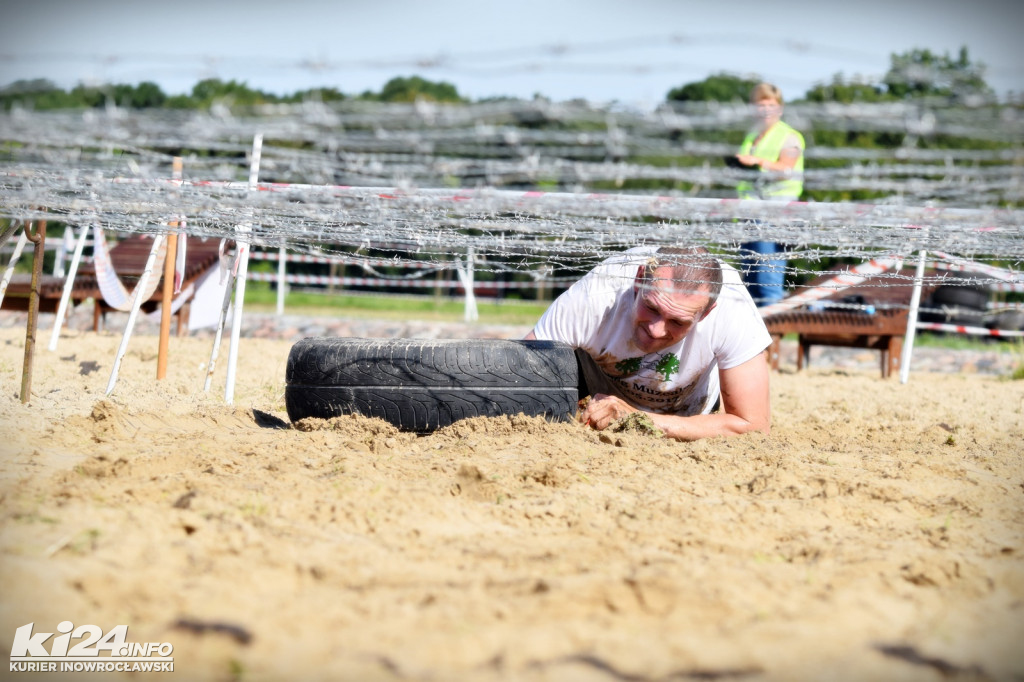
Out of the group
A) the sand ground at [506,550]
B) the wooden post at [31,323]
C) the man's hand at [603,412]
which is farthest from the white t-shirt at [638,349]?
the wooden post at [31,323]

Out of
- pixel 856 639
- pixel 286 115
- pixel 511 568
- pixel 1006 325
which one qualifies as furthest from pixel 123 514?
pixel 1006 325

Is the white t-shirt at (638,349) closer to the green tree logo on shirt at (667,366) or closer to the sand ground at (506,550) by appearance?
the green tree logo on shirt at (667,366)

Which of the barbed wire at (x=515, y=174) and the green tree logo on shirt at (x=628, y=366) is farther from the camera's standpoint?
the green tree logo on shirt at (x=628, y=366)

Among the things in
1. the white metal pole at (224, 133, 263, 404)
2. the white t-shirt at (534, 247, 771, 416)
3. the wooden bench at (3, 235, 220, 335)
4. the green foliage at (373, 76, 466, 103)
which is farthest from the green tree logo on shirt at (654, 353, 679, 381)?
the green foliage at (373, 76, 466, 103)

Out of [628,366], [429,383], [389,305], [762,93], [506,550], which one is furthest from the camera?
[389,305]

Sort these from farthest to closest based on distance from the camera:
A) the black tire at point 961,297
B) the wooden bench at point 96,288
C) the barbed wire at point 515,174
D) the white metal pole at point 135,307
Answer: the black tire at point 961,297 < the wooden bench at point 96,288 < the white metal pole at point 135,307 < the barbed wire at point 515,174

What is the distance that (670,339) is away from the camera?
3.64m

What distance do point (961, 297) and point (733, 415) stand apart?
48.8 feet

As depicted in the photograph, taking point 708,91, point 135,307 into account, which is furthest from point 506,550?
point 708,91

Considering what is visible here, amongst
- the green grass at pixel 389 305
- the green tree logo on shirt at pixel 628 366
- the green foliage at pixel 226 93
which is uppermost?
the green foliage at pixel 226 93

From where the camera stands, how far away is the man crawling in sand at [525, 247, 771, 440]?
3471 millimetres

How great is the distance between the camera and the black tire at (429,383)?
11.8 ft

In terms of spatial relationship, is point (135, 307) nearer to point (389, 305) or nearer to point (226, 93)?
point (226, 93)

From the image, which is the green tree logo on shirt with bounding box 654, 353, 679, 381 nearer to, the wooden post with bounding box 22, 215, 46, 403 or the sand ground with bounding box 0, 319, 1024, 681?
the sand ground with bounding box 0, 319, 1024, 681
